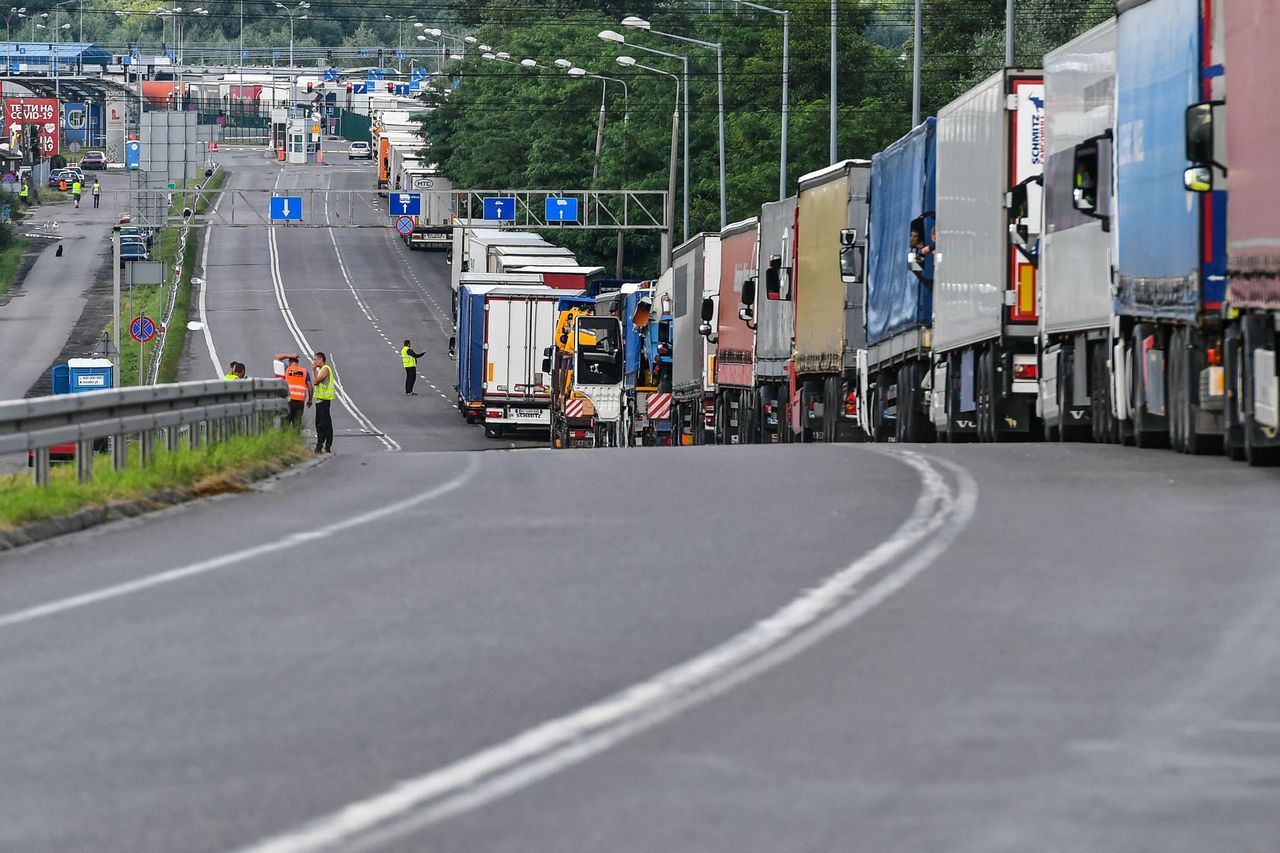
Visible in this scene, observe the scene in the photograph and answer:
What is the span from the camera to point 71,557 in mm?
12781

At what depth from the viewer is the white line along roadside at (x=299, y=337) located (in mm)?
56116

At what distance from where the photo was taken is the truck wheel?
1647 cm

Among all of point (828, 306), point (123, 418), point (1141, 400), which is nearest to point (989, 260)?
point (1141, 400)

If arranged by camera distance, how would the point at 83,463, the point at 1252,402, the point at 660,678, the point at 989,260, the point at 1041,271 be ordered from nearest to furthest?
the point at 660,678, the point at 83,463, the point at 1252,402, the point at 1041,271, the point at 989,260

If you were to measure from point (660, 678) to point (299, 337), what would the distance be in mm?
82067

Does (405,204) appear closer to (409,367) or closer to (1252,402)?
(409,367)

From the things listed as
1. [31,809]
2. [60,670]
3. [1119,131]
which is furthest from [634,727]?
[1119,131]

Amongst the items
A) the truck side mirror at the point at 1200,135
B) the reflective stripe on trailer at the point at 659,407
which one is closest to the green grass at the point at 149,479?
the truck side mirror at the point at 1200,135

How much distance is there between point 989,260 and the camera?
2431 cm

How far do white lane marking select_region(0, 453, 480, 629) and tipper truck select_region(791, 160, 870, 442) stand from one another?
14865mm

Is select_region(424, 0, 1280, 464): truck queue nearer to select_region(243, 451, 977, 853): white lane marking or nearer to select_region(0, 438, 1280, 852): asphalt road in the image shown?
select_region(0, 438, 1280, 852): asphalt road

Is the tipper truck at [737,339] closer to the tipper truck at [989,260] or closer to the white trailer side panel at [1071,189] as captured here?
the tipper truck at [989,260]

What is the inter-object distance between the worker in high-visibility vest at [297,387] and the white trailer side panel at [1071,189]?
10961 millimetres

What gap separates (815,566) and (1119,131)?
987 cm
